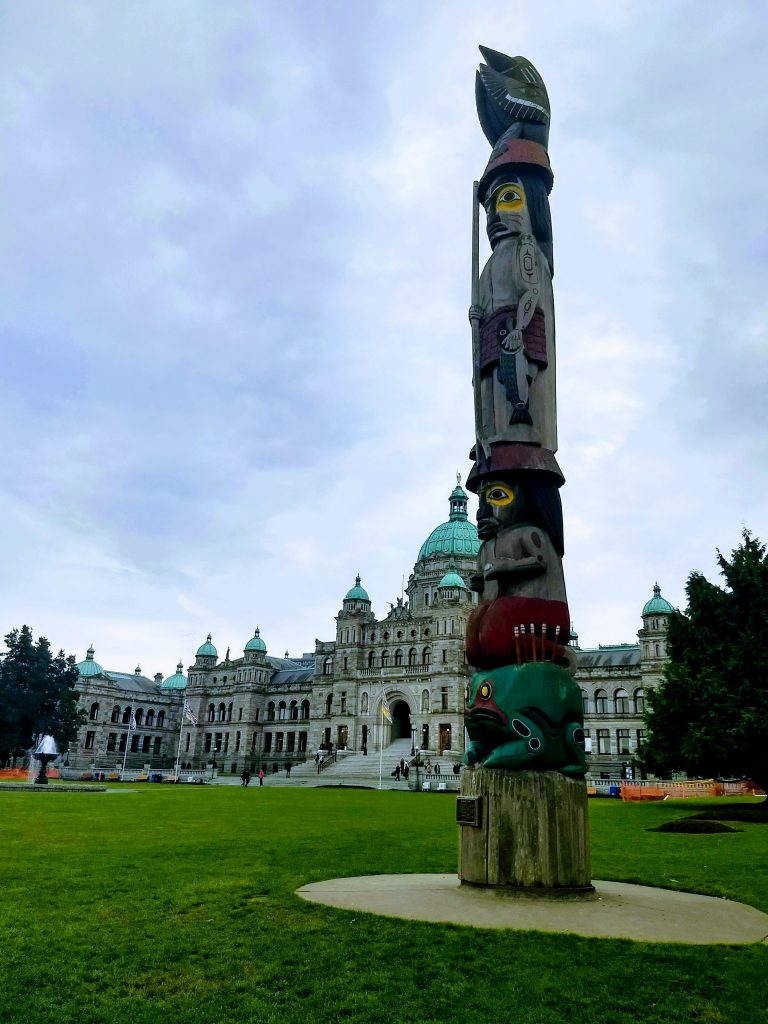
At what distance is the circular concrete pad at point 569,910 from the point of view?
36.2 ft

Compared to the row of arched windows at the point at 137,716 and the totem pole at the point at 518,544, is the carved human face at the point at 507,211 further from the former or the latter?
the row of arched windows at the point at 137,716

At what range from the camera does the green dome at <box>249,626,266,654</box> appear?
360 ft

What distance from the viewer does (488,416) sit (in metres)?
16.8

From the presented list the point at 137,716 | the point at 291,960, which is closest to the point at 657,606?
the point at 137,716

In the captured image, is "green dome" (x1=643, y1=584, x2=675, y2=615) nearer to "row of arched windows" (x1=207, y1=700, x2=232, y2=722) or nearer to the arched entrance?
the arched entrance

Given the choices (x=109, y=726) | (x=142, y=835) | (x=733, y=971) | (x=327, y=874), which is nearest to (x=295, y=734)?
(x=109, y=726)

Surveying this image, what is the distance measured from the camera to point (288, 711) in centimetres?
10519

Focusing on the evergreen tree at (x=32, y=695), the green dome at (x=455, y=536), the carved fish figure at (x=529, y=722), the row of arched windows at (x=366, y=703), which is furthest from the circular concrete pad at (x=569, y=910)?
the green dome at (x=455, y=536)

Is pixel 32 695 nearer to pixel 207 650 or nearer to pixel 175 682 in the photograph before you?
pixel 207 650

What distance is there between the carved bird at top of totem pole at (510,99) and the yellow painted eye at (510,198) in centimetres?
180

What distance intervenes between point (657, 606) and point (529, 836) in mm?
78136

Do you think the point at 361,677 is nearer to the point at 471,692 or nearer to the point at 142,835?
the point at 142,835

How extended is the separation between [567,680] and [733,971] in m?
5.54

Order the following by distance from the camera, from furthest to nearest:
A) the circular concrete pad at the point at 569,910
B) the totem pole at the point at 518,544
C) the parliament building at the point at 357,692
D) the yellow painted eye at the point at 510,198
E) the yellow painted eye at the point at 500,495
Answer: the parliament building at the point at 357,692 < the yellow painted eye at the point at 510,198 < the yellow painted eye at the point at 500,495 < the totem pole at the point at 518,544 < the circular concrete pad at the point at 569,910
